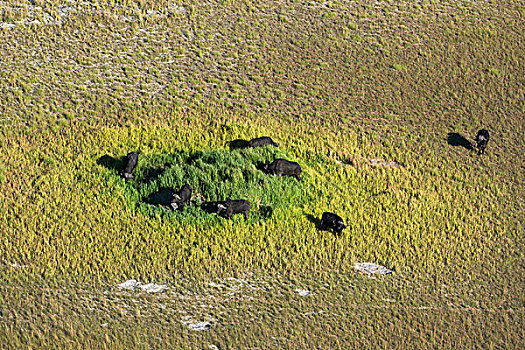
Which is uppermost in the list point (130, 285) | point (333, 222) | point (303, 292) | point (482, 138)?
point (482, 138)

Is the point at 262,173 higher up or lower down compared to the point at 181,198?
higher up

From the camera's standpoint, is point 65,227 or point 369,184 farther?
point 369,184

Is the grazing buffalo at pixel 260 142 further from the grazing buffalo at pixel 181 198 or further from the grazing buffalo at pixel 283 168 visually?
the grazing buffalo at pixel 181 198

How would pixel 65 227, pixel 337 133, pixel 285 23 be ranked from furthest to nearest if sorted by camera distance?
pixel 285 23
pixel 337 133
pixel 65 227

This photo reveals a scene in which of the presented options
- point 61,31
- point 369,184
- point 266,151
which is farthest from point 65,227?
point 61,31

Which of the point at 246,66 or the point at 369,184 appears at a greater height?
the point at 246,66

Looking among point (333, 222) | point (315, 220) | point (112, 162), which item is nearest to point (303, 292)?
point (333, 222)

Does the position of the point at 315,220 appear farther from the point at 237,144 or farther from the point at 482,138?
the point at 482,138

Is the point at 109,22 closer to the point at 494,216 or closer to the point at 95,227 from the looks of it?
the point at 95,227
